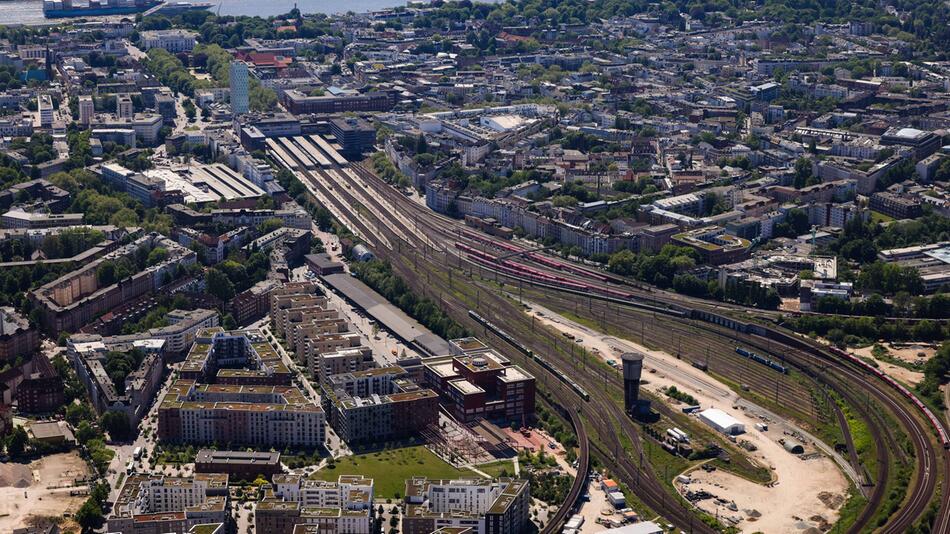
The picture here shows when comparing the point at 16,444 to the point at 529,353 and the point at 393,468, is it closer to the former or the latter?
the point at 393,468

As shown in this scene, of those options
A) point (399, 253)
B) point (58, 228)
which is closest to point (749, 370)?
point (399, 253)

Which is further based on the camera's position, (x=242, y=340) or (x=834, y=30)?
(x=834, y=30)

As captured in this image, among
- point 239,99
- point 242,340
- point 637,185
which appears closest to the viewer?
point 242,340

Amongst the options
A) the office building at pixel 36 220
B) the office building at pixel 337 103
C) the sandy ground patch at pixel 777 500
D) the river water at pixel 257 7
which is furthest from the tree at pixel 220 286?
the river water at pixel 257 7

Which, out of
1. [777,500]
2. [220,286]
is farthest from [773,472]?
[220,286]

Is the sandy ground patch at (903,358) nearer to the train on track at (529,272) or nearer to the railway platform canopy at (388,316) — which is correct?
the train on track at (529,272)

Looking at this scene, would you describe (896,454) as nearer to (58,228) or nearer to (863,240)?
(863,240)

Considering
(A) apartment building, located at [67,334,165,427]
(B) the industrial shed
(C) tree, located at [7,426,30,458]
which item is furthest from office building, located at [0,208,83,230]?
(B) the industrial shed
